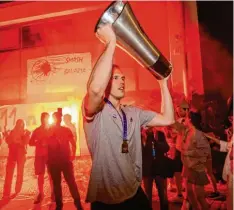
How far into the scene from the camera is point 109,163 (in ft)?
5.71

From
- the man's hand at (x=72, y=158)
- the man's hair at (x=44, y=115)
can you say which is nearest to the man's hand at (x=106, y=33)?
the man's hand at (x=72, y=158)

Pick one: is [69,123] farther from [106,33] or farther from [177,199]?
[106,33]

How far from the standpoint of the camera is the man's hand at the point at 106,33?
1.64m

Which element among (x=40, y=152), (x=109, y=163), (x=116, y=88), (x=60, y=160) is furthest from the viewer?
(x=40, y=152)

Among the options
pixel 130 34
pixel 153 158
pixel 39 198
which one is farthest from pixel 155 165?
pixel 130 34

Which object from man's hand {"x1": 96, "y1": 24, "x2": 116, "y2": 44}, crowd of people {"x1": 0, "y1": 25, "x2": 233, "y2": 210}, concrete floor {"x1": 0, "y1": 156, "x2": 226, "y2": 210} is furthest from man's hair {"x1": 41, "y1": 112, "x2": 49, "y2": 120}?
man's hand {"x1": 96, "y1": 24, "x2": 116, "y2": 44}

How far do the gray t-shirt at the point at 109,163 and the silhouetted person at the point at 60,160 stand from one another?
2168 mm

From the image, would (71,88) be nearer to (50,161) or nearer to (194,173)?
(50,161)

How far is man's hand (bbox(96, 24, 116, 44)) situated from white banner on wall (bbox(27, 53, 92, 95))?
2618mm

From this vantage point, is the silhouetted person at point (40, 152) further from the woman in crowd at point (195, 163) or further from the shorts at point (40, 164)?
the woman in crowd at point (195, 163)

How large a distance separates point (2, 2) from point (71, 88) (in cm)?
156

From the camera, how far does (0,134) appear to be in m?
4.46

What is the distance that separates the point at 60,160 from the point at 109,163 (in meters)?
2.35

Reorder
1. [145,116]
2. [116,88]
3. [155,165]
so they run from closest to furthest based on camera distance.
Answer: [116,88] → [145,116] → [155,165]
